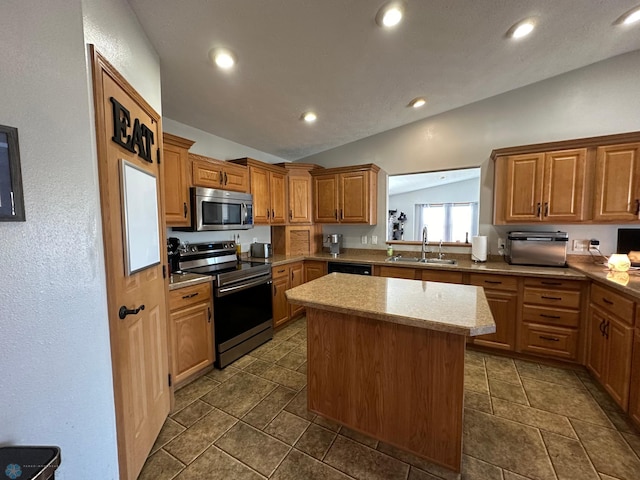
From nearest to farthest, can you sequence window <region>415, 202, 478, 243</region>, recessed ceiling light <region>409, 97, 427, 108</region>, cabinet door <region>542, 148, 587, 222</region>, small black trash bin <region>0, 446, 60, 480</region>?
small black trash bin <region>0, 446, 60, 480</region>, cabinet door <region>542, 148, 587, 222</region>, recessed ceiling light <region>409, 97, 427, 108</region>, window <region>415, 202, 478, 243</region>

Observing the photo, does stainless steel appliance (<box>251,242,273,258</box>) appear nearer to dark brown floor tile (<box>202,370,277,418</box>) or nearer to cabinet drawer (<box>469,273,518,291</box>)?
dark brown floor tile (<box>202,370,277,418</box>)

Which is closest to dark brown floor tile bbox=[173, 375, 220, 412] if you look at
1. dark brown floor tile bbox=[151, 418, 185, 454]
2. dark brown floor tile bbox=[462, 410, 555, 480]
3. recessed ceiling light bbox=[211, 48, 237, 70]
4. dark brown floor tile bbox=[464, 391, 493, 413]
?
dark brown floor tile bbox=[151, 418, 185, 454]

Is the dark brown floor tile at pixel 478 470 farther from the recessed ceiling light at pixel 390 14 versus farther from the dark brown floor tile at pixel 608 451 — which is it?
the recessed ceiling light at pixel 390 14

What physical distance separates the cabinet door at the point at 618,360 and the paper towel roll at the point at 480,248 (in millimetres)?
1182

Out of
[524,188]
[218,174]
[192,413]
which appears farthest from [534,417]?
[218,174]

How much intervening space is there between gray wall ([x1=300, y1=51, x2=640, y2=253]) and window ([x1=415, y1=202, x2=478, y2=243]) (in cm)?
386

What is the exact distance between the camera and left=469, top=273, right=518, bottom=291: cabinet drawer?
2668 mm

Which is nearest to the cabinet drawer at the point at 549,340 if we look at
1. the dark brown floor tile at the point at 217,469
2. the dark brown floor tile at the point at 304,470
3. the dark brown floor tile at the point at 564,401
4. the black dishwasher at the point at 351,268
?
the dark brown floor tile at the point at 564,401

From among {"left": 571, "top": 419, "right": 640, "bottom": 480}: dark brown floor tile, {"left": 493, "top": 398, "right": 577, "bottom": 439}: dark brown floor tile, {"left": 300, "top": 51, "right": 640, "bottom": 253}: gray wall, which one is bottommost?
{"left": 493, "top": 398, "right": 577, "bottom": 439}: dark brown floor tile

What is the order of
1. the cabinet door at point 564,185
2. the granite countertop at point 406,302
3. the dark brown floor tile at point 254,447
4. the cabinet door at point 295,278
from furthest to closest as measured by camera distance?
the cabinet door at point 295,278 < the cabinet door at point 564,185 < the dark brown floor tile at point 254,447 < the granite countertop at point 406,302

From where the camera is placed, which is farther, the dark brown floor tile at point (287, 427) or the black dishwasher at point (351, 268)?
the black dishwasher at point (351, 268)

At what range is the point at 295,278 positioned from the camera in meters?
3.70

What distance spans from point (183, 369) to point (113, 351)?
1144 mm

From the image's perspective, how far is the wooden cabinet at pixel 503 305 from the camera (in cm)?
267
